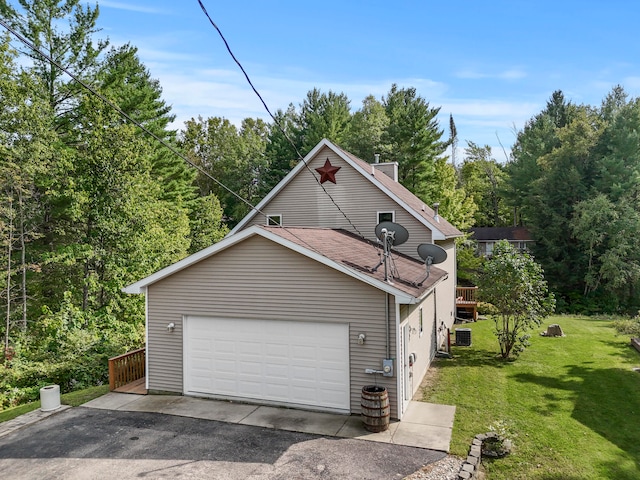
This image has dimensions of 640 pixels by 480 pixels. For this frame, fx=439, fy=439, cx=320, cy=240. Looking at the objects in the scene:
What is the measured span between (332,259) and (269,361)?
3.00 metres

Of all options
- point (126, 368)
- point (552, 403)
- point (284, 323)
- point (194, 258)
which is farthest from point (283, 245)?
point (552, 403)

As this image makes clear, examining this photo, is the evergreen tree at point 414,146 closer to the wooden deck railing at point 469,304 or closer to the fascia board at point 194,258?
the wooden deck railing at point 469,304

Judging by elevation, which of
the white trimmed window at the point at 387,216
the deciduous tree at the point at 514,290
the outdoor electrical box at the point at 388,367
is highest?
the white trimmed window at the point at 387,216

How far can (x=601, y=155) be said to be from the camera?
33.4 m

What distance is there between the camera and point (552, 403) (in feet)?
34.7

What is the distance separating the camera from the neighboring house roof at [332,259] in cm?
951

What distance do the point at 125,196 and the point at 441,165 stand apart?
26.4 m

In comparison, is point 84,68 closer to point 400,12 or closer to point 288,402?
point 400,12

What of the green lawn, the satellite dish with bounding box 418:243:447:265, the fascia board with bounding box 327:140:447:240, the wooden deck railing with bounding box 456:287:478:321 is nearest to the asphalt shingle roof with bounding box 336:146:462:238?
the fascia board with bounding box 327:140:447:240

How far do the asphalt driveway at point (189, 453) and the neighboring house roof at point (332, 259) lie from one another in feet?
10.5

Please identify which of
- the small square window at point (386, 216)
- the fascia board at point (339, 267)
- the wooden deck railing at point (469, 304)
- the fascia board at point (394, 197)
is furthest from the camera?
the wooden deck railing at point (469, 304)

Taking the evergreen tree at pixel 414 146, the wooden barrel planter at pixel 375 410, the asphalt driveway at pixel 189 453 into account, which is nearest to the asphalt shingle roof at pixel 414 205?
the wooden barrel planter at pixel 375 410

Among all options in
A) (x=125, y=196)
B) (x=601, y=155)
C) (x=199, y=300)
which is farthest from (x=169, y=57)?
(x=601, y=155)

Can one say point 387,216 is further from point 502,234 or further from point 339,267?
point 502,234
